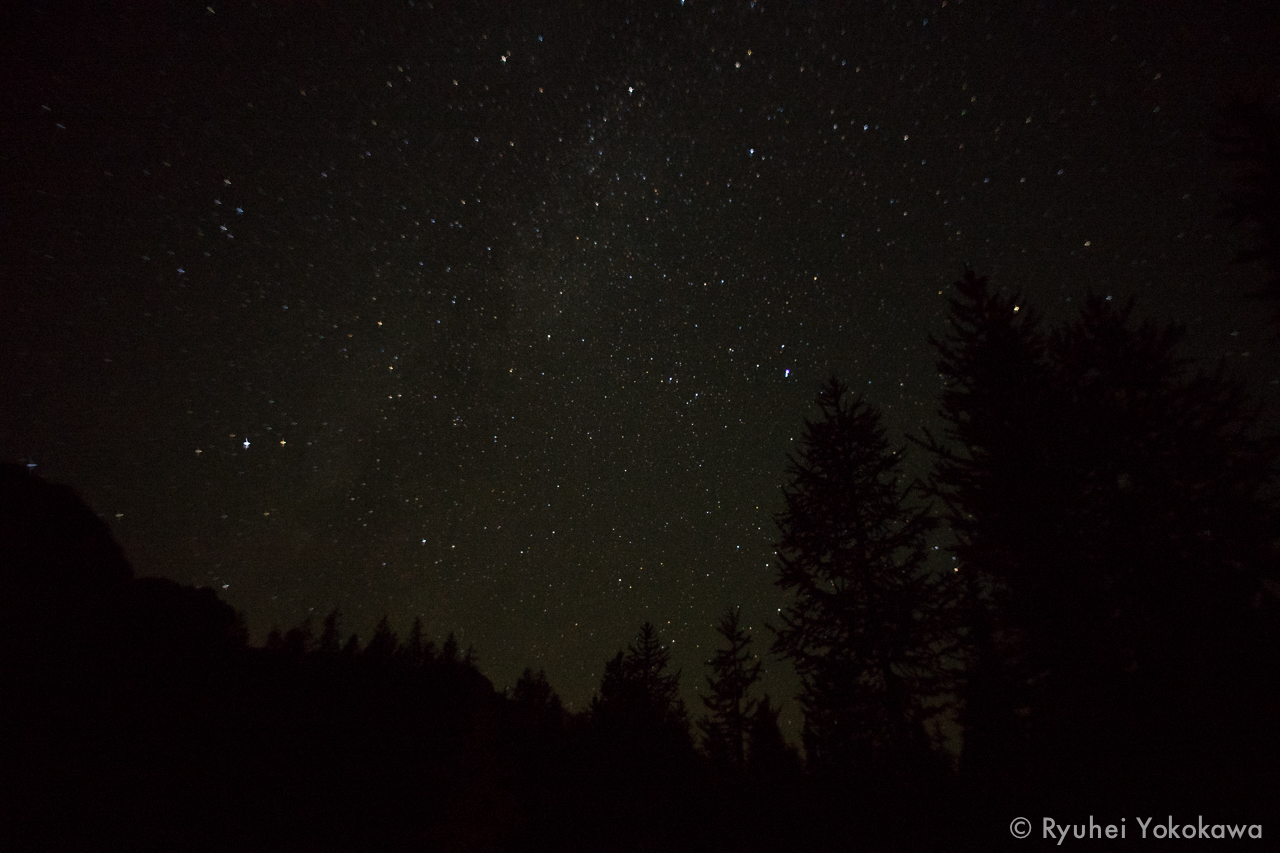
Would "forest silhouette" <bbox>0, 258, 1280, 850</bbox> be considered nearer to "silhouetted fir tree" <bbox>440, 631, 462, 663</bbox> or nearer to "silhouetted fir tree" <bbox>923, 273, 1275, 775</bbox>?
"silhouetted fir tree" <bbox>923, 273, 1275, 775</bbox>

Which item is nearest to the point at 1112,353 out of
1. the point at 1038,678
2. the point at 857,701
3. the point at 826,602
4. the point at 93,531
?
the point at 1038,678

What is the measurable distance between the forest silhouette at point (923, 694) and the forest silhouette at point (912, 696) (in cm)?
5

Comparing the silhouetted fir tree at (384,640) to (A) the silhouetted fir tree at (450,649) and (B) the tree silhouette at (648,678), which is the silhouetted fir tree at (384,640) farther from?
(B) the tree silhouette at (648,678)

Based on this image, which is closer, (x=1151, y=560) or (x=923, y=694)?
(x=1151, y=560)

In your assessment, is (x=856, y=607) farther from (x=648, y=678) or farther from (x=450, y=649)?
(x=450, y=649)

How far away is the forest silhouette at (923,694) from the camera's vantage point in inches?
267

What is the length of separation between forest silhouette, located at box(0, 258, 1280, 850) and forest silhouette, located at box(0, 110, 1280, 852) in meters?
0.05

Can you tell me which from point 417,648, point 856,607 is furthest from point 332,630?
point 856,607

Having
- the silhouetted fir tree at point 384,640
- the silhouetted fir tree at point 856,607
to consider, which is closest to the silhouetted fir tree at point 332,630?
the silhouetted fir tree at point 384,640

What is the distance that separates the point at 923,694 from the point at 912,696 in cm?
21

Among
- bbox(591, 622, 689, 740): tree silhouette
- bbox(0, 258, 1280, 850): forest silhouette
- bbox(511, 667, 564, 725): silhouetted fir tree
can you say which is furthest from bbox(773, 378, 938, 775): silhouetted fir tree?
bbox(511, 667, 564, 725): silhouetted fir tree

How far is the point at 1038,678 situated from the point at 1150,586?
7.01 feet

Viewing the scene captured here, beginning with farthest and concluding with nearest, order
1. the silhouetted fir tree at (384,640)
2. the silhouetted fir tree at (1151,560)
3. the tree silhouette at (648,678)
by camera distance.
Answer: the silhouetted fir tree at (384,640), the tree silhouette at (648,678), the silhouetted fir tree at (1151,560)

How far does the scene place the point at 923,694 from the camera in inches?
396
